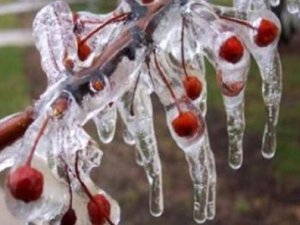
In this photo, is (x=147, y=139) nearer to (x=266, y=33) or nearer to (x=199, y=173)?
(x=199, y=173)

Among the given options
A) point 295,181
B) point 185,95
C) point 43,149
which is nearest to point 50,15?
point 185,95

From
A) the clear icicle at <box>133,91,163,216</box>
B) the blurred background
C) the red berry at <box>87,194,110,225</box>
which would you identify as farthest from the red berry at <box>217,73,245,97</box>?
the blurred background

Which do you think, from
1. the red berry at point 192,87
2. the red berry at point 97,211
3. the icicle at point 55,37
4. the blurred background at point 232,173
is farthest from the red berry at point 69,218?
the blurred background at point 232,173

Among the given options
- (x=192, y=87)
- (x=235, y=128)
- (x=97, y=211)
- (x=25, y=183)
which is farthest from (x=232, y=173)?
(x=25, y=183)

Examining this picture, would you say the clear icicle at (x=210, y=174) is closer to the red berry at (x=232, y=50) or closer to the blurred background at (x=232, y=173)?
the red berry at (x=232, y=50)

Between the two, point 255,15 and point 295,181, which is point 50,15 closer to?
point 255,15
